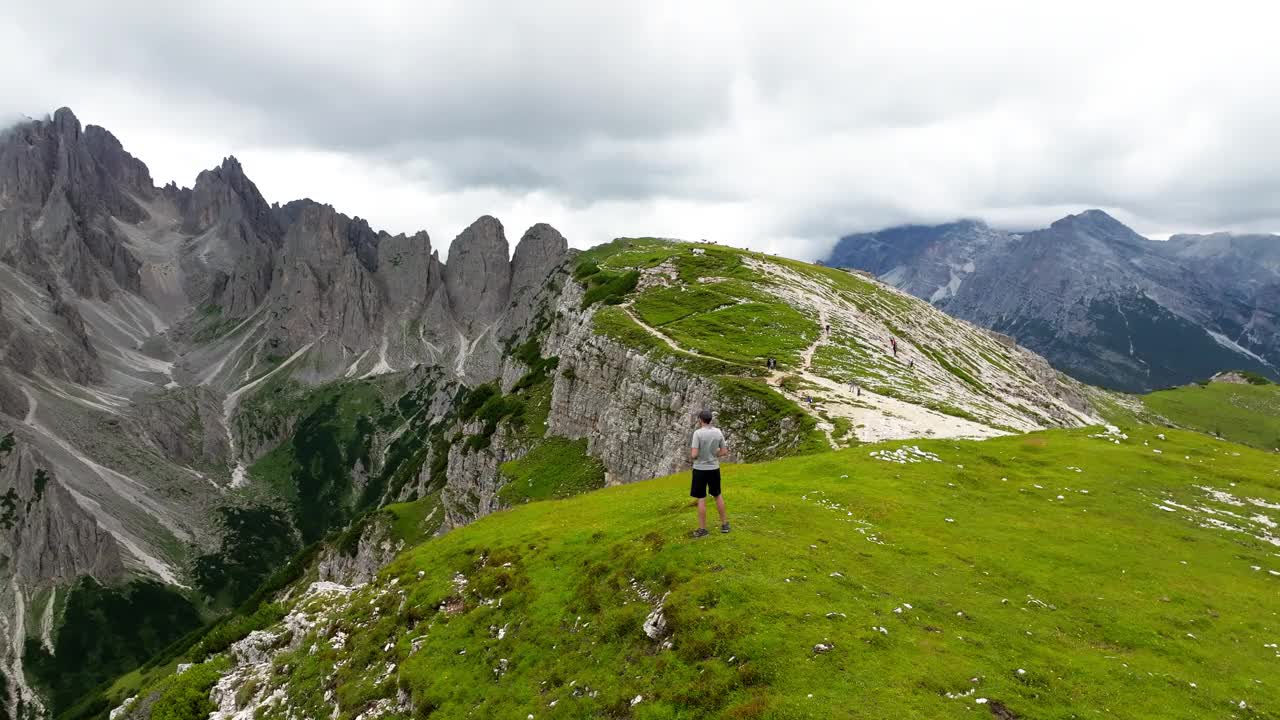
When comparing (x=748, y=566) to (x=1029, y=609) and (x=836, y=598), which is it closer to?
(x=836, y=598)

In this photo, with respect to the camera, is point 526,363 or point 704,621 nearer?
point 704,621

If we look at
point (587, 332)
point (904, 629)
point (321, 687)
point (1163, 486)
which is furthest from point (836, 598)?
point (587, 332)

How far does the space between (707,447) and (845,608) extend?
22.3 feet

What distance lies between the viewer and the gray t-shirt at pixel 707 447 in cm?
2232

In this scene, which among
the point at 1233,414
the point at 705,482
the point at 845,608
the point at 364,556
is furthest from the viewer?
the point at 1233,414

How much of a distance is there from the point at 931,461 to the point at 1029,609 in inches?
743

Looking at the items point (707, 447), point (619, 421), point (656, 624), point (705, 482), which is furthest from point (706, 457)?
point (619, 421)

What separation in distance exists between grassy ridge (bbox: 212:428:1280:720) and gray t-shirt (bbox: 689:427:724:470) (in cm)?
314

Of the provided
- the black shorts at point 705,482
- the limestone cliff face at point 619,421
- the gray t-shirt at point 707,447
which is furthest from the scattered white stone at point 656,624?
the limestone cliff face at point 619,421

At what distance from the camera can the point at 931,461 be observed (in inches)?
1522

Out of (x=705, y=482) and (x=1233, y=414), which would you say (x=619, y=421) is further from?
(x=1233, y=414)

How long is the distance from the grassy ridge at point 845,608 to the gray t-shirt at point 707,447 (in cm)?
314

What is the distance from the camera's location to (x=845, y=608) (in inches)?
754

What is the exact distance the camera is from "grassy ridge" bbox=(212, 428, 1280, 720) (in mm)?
16188
